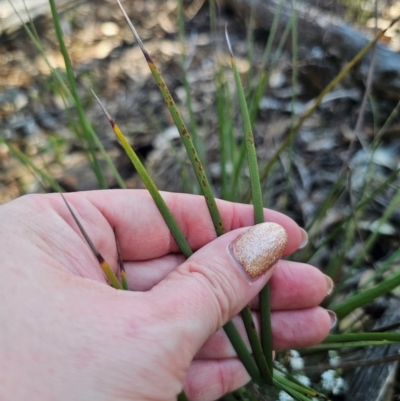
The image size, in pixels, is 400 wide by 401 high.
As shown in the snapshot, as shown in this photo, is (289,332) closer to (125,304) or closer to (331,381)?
(331,381)

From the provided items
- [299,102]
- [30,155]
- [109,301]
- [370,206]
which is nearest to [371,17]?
[299,102]

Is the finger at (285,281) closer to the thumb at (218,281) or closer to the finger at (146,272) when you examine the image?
the finger at (146,272)

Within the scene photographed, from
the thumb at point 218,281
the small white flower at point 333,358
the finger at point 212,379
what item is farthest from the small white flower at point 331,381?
the thumb at point 218,281

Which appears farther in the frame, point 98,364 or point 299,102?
point 299,102

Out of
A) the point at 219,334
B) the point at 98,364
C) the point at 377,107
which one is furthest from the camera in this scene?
the point at 377,107

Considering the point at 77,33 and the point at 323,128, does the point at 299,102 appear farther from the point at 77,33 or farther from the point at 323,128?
the point at 77,33

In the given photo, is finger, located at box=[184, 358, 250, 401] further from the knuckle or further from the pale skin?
the knuckle

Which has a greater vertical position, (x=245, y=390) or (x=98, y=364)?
(x=98, y=364)

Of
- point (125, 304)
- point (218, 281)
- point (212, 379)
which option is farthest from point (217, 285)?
point (212, 379)
